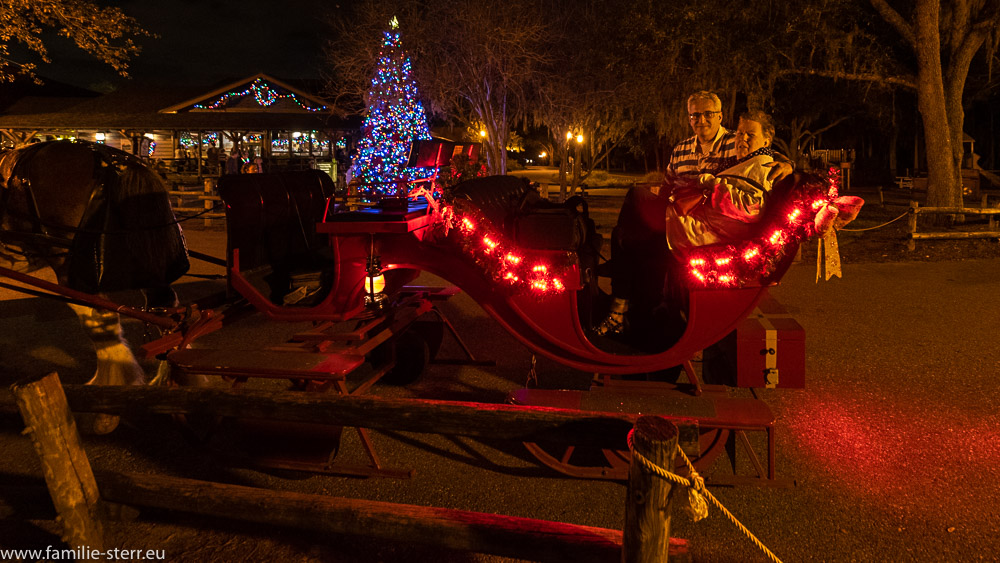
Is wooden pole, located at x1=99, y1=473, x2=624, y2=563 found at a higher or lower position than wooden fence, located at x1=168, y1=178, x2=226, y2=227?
lower

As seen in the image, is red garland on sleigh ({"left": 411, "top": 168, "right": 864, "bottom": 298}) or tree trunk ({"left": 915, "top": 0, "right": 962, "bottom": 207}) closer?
red garland on sleigh ({"left": 411, "top": 168, "right": 864, "bottom": 298})

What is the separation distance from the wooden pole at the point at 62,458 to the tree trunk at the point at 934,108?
1701cm

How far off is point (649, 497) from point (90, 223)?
487cm

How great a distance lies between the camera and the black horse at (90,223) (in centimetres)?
502

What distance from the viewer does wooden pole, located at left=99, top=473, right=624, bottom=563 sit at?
2.42m

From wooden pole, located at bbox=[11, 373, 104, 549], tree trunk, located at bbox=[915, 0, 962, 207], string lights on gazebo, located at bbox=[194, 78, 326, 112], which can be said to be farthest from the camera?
string lights on gazebo, located at bbox=[194, 78, 326, 112]

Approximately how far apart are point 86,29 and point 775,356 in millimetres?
12350

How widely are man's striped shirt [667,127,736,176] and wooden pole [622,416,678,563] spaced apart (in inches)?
85.9

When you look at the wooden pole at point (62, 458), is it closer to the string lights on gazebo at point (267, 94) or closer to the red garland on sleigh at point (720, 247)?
the red garland on sleigh at point (720, 247)

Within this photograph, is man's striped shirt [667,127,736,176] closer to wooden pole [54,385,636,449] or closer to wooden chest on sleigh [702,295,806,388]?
wooden chest on sleigh [702,295,806,388]

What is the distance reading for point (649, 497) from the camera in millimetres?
2168

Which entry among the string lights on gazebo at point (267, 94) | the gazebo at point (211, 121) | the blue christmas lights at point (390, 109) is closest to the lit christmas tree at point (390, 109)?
the blue christmas lights at point (390, 109)

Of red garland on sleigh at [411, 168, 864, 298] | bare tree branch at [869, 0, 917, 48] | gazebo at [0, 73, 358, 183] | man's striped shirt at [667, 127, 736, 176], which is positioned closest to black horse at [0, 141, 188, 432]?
red garland on sleigh at [411, 168, 864, 298]

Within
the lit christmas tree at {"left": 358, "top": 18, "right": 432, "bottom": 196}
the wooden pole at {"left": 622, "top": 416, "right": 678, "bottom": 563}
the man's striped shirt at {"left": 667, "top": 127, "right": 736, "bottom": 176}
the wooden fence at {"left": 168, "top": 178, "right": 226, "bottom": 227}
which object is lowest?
the wooden pole at {"left": 622, "top": 416, "right": 678, "bottom": 563}
